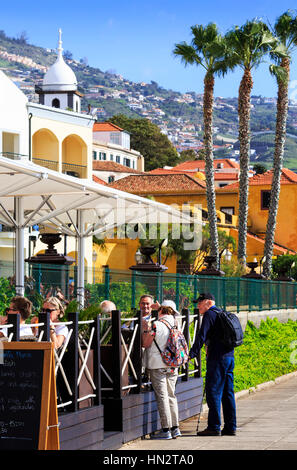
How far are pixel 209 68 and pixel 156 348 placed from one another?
33.1 metres

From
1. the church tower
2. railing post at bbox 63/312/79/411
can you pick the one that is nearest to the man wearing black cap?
railing post at bbox 63/312/79/411

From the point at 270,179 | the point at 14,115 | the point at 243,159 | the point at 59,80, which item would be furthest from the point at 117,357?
the point at 270,179

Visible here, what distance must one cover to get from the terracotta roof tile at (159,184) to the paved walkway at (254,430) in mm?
61157

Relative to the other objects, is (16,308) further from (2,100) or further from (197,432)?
(2,100)

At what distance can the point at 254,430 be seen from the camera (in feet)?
40.3

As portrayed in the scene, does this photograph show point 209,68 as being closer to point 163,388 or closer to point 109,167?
point 163,388

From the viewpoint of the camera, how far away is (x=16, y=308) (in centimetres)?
945

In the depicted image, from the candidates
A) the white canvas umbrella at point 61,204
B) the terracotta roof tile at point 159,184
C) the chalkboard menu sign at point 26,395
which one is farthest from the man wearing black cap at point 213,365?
the terracotta roof tile at point 159,184

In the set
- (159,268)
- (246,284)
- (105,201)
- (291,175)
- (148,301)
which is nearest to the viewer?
(148,301)

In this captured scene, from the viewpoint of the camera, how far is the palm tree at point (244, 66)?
136 feet

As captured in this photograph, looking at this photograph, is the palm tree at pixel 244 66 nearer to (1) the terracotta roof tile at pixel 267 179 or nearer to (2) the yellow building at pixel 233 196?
(2) the yellow building at pixel 233 196

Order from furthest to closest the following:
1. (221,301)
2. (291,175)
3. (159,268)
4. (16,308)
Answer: (291,175) < (221,301) < (159,268) < (16,308)

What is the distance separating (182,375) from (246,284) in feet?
53.4

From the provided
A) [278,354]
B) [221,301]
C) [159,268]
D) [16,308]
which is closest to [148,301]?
[16,308]
